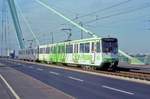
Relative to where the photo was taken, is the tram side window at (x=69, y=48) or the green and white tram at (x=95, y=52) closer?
the green and white tram at (x=95, y=52)

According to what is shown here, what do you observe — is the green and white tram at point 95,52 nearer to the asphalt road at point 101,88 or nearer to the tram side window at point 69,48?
the tram side window at point 69,48

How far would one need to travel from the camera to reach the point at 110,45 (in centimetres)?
4169

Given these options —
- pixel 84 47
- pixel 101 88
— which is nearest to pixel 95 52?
pixel 84 47

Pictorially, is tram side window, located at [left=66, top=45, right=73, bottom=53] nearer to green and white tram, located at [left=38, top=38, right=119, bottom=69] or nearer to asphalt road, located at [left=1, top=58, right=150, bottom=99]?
green and white tram, located at [left=38, top=38, right=119, bottom=69]

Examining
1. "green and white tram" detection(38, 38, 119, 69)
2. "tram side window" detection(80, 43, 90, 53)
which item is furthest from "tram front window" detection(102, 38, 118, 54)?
"tram side window" detection(80, 43, 90, 53)

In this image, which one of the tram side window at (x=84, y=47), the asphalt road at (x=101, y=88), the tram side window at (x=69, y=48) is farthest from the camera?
the tram side window at (x=69, y=48)

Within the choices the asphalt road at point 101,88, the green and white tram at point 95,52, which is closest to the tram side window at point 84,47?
the green and white tram at point 95,52

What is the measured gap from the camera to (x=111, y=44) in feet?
137

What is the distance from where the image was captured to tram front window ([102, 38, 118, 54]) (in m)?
40.9

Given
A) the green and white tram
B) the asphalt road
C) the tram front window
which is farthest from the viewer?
the green and white tram

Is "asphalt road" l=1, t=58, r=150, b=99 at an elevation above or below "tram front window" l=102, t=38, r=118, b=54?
below

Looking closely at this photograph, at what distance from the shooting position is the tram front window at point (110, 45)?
40.9m

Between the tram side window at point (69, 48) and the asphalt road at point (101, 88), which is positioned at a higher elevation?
the tram side window at point (69, 48)

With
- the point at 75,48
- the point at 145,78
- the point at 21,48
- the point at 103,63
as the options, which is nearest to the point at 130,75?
the point at 145,78
